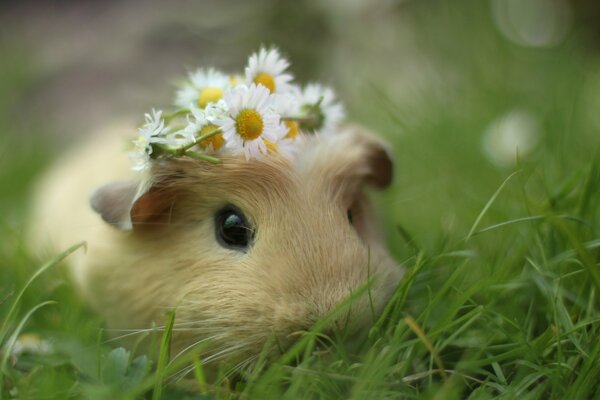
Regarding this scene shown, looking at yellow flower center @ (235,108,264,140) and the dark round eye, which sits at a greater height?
yellow flower center @ (235,108,264,140)

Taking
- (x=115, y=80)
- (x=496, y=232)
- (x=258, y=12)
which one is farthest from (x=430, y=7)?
(x=496, y=232)

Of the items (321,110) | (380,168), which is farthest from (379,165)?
(321,110)

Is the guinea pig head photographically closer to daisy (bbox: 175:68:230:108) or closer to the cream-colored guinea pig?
the cream-colored guinea pig

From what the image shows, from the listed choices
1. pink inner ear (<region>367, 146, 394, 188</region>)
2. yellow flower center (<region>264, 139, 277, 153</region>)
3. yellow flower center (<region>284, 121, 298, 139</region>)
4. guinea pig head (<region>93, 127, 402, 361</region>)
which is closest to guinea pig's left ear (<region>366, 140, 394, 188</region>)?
pink inner ear (<region>367, 146, 394, 188</region>)

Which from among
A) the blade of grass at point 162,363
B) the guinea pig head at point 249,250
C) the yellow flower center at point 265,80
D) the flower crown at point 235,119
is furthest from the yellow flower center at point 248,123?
the blade of grass at point 162,363

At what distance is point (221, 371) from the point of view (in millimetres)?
1649

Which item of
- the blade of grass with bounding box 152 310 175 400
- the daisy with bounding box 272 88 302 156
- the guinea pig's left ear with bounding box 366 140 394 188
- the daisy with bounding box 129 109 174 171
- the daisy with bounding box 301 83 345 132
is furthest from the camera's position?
the guinea pig's left ear with bounding box 366 140 394 188

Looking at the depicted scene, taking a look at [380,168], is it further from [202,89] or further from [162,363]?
[162,363]

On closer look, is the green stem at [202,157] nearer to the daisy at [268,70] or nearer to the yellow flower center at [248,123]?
the yellow flower center at [248,123]

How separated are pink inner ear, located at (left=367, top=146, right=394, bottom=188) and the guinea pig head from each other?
0.17 meters

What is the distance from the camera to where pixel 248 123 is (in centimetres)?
174

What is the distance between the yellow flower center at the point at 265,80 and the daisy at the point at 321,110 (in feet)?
0.58

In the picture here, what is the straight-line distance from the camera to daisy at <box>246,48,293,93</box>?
1.89 metres

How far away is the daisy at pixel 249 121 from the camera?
1731mm
